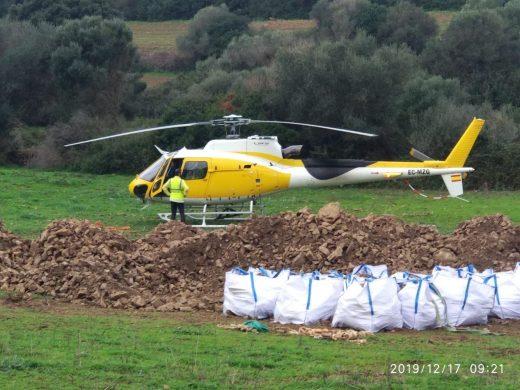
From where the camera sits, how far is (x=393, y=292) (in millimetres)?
13273

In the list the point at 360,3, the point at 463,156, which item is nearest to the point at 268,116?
the point at 463,156

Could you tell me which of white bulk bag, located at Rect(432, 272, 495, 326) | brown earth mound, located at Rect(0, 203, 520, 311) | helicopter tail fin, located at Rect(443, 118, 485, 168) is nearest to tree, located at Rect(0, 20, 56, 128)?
helicopter tail fin, located at Rect(443, 118, 485, 168)

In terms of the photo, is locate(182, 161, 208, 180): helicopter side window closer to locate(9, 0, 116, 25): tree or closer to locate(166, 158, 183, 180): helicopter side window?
locate(166, 158, 183, 180): helicopter side window

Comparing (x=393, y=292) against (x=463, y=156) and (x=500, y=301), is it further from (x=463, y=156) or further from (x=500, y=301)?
(x=463, y=156)

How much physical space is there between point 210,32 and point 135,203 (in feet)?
151

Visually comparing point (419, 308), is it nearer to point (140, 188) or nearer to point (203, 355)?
point (203, 355)

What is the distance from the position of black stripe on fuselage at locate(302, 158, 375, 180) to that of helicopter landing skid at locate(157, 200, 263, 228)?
5.03 feet

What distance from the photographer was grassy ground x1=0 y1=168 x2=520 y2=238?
25.3m

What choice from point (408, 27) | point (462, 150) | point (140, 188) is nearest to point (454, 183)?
point (462, 150)

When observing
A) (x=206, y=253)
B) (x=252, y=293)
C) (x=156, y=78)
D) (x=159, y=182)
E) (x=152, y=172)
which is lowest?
(x=156, y=78)

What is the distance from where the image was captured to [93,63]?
51062mm

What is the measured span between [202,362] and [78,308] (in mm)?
4596

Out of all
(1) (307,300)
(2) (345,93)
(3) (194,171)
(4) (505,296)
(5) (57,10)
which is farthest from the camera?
(5) (57,10)

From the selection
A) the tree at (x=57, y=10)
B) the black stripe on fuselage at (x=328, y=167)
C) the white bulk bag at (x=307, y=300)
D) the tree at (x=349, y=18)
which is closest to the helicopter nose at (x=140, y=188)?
the black stripe on fuselage at (x=328, y=167)
